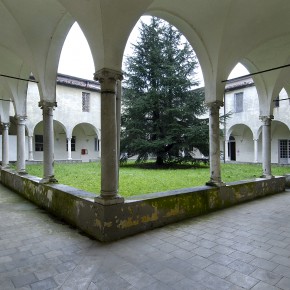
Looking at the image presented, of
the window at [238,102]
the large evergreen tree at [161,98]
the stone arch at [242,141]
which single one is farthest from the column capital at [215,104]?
the stone arch at [242,141]

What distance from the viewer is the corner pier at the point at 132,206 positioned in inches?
178

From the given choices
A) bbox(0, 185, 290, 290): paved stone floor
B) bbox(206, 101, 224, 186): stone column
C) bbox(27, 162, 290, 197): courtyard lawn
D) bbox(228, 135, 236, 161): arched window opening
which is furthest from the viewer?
bbox(228, 135, 236, 161): arched window opening

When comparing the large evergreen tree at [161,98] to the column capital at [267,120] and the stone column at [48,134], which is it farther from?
the stone column at [48,134]

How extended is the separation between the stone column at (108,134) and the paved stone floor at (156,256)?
954mm

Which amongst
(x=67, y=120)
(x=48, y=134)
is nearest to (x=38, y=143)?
(x=67, y=120)

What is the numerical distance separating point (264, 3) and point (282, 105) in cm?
1673

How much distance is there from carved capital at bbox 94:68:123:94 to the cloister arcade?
0.02 metres

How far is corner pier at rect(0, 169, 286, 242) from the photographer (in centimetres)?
452

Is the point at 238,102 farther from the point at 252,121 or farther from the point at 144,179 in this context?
the point at 144,179

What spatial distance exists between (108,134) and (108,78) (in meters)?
1.02

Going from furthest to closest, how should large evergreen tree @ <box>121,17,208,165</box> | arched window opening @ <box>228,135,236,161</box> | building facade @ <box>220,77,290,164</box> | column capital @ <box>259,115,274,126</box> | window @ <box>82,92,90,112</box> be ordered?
arched window opening @ <box>228,135,236,161</box>, window @ <box>82,92,90,112</box>, building facade @ <box>220,77,290,164</box>, large evergreen tree @ <box>121,17,208,165</box>, column capital @ <box>259,115,274,126</box>

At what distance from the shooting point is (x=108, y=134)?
15.2 ft

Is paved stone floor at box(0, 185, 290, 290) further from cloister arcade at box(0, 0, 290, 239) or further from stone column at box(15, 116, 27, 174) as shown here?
stone column at box(15, 116, 27, 174)

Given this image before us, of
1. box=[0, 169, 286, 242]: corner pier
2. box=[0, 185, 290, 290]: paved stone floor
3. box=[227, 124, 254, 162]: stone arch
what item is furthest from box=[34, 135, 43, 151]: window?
box=[0, 185, 290, 290]: paved stone floor
